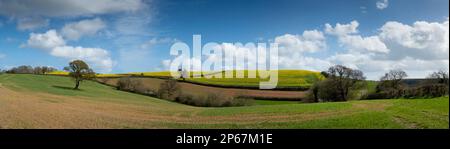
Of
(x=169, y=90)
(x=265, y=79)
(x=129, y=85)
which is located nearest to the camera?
(x=169, y=90)

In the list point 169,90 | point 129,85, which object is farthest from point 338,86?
point 129,85

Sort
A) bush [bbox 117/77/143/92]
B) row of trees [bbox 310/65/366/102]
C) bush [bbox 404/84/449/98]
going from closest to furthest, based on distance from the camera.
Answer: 1. bush [bbox 404/84/449/98]
2. row of trees [bbox 310/65/366/102]
3. bush [bbox 117/77/143/92]

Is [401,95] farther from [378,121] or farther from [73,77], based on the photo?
[73,77]

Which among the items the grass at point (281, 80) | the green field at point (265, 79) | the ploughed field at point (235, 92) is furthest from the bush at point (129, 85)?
the grass at point (281, 80)

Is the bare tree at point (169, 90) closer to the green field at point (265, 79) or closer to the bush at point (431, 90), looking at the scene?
the green field at point (265, 79)

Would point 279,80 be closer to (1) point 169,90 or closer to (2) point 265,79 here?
(2) point 265,79

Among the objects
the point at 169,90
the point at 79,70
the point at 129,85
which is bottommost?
the point at 169,90

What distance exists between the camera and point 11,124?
22.6 meters

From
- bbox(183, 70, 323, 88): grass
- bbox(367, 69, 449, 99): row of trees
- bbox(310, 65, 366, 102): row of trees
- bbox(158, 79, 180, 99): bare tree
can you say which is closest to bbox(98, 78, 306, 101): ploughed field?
bbox(158, 79, 180, 99): bare tree

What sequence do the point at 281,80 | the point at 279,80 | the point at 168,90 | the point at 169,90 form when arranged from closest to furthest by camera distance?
the point at 168,90 → the point at 169,90 → the point at 281,80 → the point at 279,80

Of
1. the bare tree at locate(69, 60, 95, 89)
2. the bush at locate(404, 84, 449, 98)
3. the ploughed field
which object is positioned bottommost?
the ploughed field

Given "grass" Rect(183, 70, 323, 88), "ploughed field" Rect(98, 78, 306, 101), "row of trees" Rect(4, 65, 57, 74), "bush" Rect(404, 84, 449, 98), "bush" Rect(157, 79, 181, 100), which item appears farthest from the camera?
"row of trees" Rect(4, 65, 57, 74)

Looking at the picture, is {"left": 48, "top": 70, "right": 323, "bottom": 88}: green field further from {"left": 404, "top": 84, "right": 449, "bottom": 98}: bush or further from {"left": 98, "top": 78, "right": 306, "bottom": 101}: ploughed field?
{"left": 404, "top": 84, "right": 449, "bottom": 98}: bush
